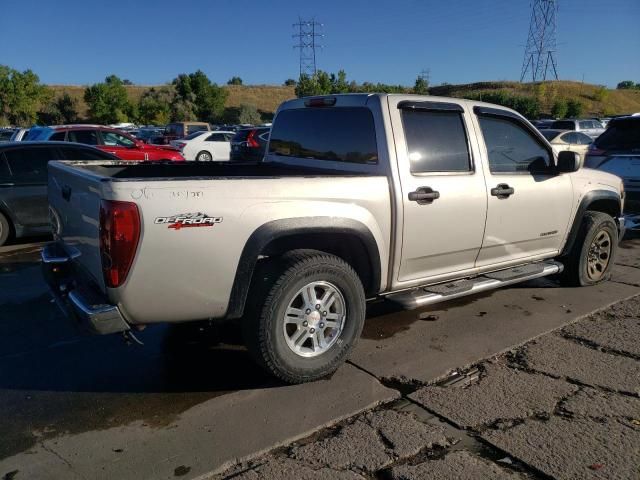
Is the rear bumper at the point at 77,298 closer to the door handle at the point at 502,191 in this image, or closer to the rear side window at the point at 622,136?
the door handle at the point at 502,191

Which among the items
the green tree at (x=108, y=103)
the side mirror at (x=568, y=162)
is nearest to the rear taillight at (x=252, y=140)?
the side mirror at (x=568, y=162)

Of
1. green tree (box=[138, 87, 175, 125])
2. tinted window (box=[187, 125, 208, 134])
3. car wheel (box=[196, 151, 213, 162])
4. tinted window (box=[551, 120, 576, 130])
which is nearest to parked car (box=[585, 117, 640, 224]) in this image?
car wheel (box=[196, 151, 213, 162])

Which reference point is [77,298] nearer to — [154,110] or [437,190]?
[437,190]

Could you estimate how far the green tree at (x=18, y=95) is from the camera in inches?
2393

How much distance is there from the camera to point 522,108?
57.7 meters

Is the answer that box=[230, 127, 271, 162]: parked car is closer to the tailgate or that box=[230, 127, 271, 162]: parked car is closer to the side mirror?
the side mirror

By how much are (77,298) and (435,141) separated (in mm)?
2803

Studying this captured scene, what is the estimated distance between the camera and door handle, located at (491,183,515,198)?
4.64 metres

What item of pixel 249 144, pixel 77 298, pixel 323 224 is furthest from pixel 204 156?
pixel 77 298

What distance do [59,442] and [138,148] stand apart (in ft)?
41.2

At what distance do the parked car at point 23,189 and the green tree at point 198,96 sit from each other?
6509 cm

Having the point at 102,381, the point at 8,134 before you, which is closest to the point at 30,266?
the point at 102,381

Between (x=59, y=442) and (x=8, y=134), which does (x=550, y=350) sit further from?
(x=8, y=134)

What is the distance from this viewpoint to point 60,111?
72750mm
